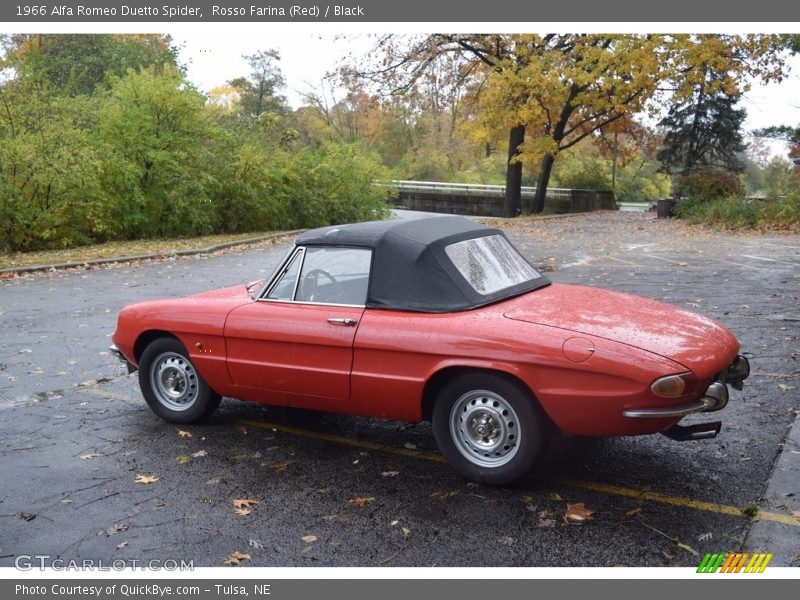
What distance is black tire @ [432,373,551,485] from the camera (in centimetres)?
461

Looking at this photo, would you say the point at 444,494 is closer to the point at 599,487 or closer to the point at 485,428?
the point at 485,428

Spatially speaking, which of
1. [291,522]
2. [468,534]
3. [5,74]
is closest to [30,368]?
[291,522]

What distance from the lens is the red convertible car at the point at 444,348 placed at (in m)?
4.46

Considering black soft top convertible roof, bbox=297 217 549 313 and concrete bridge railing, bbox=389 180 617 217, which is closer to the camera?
black soft top convertible roof, bbox=297 217 549 313

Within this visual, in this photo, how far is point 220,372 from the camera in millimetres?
5797

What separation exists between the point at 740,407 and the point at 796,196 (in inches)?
780

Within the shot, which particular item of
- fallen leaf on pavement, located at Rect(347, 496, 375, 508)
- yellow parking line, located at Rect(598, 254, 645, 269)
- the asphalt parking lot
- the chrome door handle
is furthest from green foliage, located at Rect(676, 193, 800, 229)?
fallen leaf on pavement, located at Rect(347, 496, 375, 508)

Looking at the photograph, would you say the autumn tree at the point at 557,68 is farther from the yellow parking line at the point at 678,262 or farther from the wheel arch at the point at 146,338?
the wheel arch at the point at 146,338

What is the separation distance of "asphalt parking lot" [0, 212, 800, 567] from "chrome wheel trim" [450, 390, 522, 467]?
201mm

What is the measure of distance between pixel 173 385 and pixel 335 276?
5.42 feet

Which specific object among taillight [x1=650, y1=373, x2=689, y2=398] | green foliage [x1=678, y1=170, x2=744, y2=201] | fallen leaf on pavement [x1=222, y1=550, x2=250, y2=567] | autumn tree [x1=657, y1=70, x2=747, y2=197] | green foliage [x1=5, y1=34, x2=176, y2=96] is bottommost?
fallen leaf on pavement [x1=222, y1=550, x2=250, y2=567]

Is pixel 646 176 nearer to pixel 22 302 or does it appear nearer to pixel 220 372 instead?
pixel 22 302

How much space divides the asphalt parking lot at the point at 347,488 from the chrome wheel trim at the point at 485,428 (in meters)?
0.20

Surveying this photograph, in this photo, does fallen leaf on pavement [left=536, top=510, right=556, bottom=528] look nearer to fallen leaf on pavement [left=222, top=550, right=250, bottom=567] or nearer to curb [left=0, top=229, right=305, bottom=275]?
fallen leaf on pavement [left=222, top=550, right=250, bottom=567]
